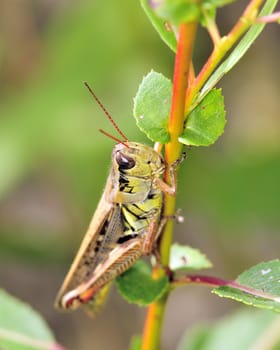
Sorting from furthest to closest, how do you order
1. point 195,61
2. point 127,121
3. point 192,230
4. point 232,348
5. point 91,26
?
point 192,230, point 195,61, point 91,26, point 127,121, point 232,348

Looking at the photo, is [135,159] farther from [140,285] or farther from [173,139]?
[173,139]

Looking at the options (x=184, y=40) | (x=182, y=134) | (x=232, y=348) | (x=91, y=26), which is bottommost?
(x=232, y=348)

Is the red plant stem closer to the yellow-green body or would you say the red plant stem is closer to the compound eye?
the yellow-green body

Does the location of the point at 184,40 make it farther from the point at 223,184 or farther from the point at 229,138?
the point at 229,138

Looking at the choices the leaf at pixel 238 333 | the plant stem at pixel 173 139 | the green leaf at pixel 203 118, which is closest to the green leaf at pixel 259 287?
the plant stem at pixel 173 139

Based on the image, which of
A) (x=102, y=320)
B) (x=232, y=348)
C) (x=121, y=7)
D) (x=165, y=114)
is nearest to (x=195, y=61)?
(x=121, y=7)
